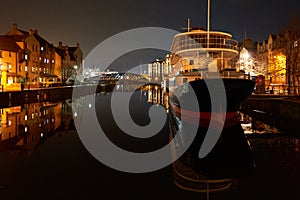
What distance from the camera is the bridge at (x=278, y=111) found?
2332 centimetres

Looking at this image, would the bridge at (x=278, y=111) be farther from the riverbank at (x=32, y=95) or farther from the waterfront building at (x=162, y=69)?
the riverbank at (x=32, y=95)

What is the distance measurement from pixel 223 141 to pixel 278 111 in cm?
1360

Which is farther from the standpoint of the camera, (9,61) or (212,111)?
(9,61)

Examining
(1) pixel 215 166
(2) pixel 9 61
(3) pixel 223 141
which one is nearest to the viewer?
(1) pixel 215 166

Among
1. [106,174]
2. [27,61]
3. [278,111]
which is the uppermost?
[27,61]

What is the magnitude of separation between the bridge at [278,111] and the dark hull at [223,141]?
4151 millimetres

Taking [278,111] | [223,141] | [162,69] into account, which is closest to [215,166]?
[223,141]

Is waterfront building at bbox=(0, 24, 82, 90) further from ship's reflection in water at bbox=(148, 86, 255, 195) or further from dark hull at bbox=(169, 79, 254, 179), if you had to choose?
ship's reflection in water at bbox=(148, 86, 255, 195)

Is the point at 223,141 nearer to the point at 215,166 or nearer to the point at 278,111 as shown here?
the point at 215,166

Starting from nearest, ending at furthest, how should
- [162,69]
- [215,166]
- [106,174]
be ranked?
[106,174], [215,166], [162,69]

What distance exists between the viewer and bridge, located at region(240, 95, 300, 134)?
23322 millimetres

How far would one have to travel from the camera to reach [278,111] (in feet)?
92.3

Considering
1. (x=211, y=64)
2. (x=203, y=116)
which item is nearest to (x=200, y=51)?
(x=211, y=64)

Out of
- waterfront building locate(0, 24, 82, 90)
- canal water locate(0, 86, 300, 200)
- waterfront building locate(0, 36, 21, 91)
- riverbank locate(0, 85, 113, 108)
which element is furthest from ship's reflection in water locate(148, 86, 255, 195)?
waterfront building locate(0, 36, 21, 91)
